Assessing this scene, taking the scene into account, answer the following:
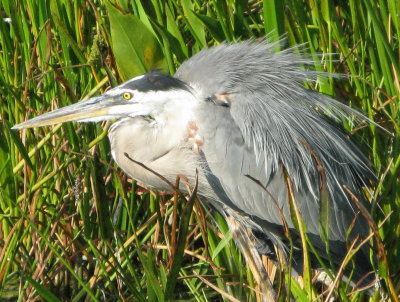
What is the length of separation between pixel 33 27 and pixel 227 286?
109cm

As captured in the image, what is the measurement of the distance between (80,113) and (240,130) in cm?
48

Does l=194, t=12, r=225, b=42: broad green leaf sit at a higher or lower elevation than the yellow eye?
higher

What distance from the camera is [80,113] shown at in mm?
2223

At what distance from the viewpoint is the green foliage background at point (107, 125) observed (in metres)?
2.18

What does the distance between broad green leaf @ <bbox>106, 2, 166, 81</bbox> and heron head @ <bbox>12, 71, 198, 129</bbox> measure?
3.6 inches

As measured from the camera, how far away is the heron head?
85.9 inches

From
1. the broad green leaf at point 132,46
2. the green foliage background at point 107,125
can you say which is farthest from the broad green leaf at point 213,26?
the broad green leaf at point 132,46

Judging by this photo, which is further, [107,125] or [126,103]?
[107,125]

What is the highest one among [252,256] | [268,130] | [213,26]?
[213,26]

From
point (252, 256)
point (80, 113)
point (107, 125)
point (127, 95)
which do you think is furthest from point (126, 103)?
point (252, 256)

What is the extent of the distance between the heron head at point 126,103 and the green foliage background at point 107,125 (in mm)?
91

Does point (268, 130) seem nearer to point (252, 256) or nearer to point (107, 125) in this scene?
point (252, 256)

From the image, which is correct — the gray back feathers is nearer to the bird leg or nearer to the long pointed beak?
the bird leg

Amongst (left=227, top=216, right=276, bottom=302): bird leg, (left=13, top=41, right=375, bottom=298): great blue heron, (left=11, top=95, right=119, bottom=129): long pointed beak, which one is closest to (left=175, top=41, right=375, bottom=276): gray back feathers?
(left=13, top=41, right=375, bottom=298): great blue heron
